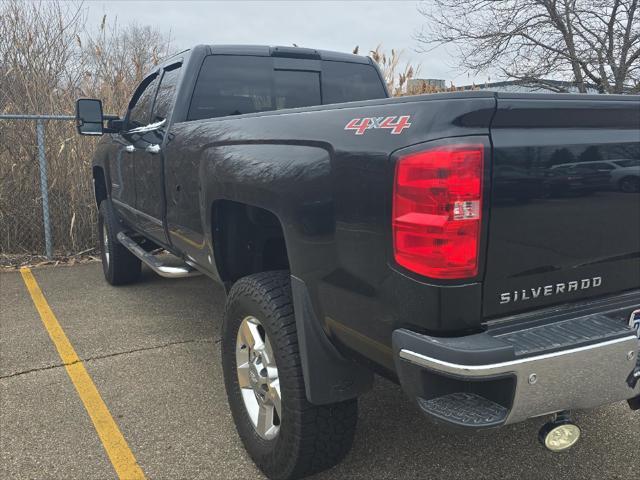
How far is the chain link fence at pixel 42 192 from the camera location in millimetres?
6980

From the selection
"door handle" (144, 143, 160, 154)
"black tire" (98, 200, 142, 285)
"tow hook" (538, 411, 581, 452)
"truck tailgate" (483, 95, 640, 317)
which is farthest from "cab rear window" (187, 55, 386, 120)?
"tow hook" (538, 411, 581, 452)

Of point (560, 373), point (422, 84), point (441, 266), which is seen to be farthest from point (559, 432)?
point (422, 84)

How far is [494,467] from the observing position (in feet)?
8.39

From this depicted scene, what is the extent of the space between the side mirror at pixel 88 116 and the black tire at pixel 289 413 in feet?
8.54

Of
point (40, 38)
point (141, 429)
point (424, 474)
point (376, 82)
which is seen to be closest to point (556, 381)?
point (424, 474)

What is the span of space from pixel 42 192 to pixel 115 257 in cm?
209

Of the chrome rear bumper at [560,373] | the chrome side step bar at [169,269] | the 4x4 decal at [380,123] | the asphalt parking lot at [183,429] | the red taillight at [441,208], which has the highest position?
the 4x4 decal at [380,123]

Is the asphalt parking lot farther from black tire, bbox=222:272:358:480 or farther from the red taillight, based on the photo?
the red taillight

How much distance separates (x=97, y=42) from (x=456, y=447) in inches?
289

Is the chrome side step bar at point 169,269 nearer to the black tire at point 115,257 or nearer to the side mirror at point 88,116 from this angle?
the side mirror at point 88,116

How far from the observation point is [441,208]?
159 cm

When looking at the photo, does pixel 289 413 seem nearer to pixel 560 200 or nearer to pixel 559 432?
pixel 559 432

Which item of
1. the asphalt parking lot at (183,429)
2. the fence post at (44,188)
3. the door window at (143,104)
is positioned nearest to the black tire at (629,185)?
the asphalt parking lot at (183,429)

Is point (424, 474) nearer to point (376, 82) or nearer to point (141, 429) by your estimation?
point (141, 429)
